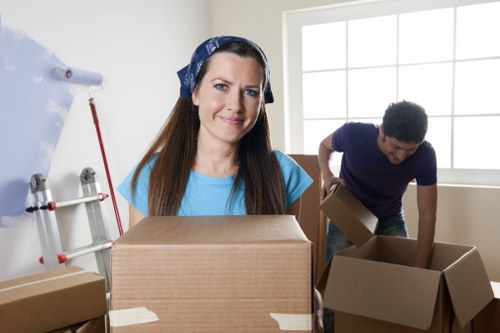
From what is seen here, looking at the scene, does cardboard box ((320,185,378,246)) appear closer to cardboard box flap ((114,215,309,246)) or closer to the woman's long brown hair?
the woman's long brown hair

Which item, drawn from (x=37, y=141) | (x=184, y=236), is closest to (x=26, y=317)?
(x=184, y=236)

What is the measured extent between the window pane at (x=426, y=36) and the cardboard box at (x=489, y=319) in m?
1.42

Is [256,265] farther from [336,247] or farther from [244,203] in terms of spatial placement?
[336,247]

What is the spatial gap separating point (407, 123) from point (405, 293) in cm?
62

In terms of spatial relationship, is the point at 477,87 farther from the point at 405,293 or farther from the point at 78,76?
the point at 78,76

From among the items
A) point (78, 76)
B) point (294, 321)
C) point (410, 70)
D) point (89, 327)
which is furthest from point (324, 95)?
point (294, 321)

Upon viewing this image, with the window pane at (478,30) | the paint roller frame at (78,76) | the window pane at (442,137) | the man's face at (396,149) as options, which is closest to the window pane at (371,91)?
the window pane at (442,137)

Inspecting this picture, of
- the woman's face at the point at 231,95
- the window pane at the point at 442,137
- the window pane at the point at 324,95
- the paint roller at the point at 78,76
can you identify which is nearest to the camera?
the woman's face at the point at 231,95

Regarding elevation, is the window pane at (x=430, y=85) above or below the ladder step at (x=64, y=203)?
above

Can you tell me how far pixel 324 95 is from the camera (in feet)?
9.18

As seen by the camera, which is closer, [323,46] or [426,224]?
[426,224]

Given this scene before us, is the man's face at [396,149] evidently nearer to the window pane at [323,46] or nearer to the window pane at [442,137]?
the window pane at [442,137]

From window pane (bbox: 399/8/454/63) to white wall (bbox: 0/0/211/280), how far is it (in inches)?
52.3

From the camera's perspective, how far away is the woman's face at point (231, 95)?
3.11 ft
